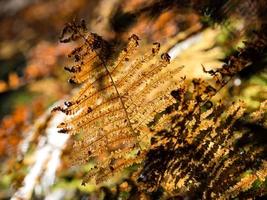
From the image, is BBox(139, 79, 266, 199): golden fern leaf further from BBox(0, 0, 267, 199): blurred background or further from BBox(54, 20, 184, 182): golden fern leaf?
BBox(0, 0, 267, 199): blurred background

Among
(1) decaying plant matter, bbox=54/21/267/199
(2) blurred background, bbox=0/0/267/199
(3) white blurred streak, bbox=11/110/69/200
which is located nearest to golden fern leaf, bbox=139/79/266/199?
(1) decaying plant matter, bbox=54/21/267/199

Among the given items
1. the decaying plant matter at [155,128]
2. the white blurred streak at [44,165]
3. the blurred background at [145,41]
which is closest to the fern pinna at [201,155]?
the decaying plant matter at [155,128]

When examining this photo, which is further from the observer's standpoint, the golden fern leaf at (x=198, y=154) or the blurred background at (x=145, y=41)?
the blurred background at (x=145, y=41)

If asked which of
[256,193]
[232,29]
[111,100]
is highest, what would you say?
[232,29]

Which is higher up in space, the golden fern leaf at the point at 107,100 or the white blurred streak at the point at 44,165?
the white blurred streak at the point at 44,165

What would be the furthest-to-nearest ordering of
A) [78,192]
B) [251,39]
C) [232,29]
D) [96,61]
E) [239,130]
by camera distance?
1. [232,29]
2. [78,192]
3. [251,39]
4. [239,130]
5. [96,61]

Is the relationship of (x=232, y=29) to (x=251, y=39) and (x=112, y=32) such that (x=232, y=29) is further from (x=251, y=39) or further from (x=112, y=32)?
(x=112, y=32)

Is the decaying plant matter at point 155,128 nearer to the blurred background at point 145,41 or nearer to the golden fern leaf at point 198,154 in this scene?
the golden fern leaf at point 198,154

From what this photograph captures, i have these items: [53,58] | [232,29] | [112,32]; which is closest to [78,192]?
[232,29]
